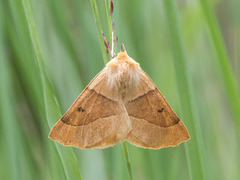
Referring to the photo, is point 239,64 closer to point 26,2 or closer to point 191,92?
point 191,92

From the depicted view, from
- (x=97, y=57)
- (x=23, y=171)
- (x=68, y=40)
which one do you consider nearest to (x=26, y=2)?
(x=68, y=40)

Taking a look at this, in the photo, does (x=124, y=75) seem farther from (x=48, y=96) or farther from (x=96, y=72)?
(x=96, y=72)

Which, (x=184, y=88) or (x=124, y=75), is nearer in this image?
(x=184, y=88)

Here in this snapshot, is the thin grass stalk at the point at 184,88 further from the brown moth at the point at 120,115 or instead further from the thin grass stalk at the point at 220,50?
the thin grass stalk at the point at 220,50

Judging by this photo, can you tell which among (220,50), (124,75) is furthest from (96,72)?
(220,50)

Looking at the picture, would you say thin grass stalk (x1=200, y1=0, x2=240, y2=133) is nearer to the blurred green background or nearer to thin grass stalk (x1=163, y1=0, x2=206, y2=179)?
the blurred green background

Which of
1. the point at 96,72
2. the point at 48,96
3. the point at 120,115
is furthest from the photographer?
the point at 96,72

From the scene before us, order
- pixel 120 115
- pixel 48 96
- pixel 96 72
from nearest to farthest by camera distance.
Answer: pixel 48 96, pixel 120 115, pixel 96 72
